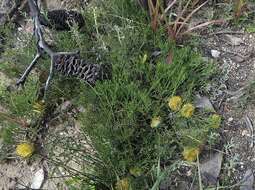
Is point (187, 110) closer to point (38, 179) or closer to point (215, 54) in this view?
point (215, 54)

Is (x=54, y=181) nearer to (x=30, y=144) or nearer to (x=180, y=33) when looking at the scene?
(x=30, y=144)

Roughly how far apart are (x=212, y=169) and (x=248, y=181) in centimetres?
18

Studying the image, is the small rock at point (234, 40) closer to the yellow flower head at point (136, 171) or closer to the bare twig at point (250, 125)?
the bare twig at point (250, 125)

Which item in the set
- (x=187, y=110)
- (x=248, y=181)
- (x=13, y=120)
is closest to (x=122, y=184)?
(x=187, y=110)

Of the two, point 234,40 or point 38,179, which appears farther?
point 234,40

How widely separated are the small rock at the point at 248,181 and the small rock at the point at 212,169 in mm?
127

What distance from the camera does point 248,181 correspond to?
6.97 ft

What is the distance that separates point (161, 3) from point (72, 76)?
65 cm

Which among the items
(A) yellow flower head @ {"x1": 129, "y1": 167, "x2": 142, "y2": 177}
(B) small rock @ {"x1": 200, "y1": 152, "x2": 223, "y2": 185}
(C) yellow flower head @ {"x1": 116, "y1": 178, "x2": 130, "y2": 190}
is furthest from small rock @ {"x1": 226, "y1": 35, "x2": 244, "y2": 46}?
(C) yellow flower head @ {"x1": 116, "y1": 178, "x2": 130, "y2": 190}

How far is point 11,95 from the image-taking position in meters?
2.41

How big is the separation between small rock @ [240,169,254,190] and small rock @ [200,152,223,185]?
13 cm

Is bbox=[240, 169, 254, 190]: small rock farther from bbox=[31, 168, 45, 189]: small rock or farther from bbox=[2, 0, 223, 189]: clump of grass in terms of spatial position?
bbox=[31, 168, 45, 189]: small rock

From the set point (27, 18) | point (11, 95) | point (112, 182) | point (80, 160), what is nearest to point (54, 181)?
point (80, 160)

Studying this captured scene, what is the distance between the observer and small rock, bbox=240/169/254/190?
2105mm
